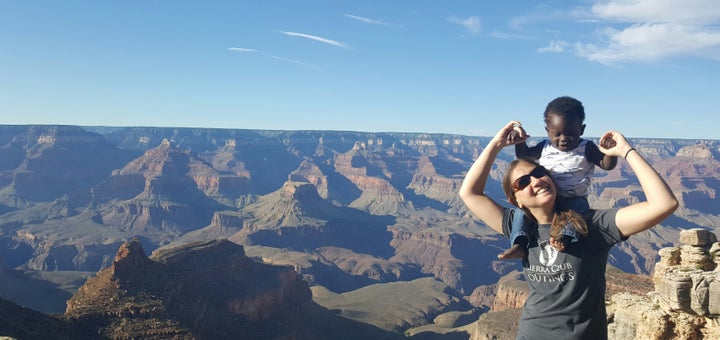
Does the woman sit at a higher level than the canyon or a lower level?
higher

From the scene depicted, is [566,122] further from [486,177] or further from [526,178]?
[486,177]

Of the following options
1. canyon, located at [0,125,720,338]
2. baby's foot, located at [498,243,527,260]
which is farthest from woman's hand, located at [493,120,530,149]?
canyon, located at [0,125,720,338]

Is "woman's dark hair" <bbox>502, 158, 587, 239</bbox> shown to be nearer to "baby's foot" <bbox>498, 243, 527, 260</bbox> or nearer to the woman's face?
the woman's face

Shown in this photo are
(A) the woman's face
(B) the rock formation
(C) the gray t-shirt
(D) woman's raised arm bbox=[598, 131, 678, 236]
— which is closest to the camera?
(D) woman's raised arm bbox=[598, 131, 678, 236]

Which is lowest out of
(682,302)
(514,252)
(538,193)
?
(682,302)

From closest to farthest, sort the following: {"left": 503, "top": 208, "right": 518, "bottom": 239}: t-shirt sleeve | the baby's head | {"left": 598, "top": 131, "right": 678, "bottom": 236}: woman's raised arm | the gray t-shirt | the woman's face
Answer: {"left": 598, "top": 131, "right": 678, "bottom": 236}: woman's raised arm → the gray t-shirt → the woman's face → the baby's head → {"left": 503, "top": 208, "right": 518, "bottom": 239}: t-shirt sleeve

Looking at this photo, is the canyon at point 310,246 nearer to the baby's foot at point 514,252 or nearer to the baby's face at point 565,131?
the baby's foot at point 514,252

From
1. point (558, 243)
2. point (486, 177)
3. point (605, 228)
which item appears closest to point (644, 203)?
point (605, 228)

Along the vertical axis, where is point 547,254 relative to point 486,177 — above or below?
below
